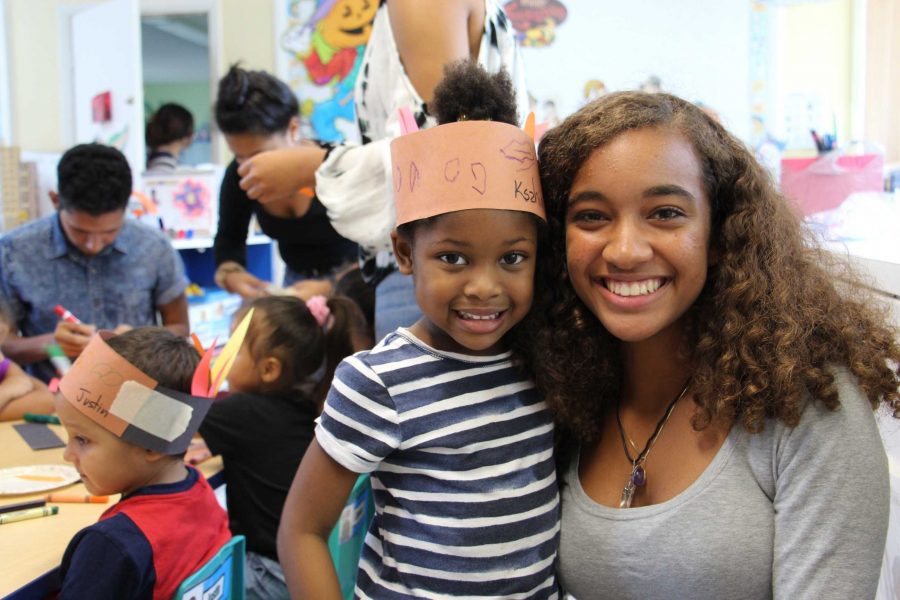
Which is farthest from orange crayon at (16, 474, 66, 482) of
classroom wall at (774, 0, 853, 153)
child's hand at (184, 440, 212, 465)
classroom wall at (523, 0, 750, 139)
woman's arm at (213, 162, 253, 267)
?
classroom wall at (774, 0, 853, 153)

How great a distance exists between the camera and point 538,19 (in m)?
4.73

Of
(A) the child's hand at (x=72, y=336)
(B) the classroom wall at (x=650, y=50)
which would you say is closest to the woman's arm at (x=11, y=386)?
(A) the child's hand at (x=72, y=336)

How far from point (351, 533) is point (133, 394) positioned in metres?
0.46

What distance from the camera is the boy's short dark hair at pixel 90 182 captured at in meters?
2.42

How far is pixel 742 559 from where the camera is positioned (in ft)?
3.03

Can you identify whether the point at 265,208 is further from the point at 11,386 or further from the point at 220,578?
the point at 220,578

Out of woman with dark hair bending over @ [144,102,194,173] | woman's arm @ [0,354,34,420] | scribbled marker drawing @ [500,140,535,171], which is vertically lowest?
woman's arm @ [0,354,34,420]

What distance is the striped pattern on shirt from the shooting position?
0.97 meters

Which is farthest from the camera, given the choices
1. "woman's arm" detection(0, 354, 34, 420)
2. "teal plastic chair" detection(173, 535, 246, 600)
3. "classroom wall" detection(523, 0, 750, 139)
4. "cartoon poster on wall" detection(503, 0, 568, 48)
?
"cartoon poster on wall" detection(503, 0, 568, 48)

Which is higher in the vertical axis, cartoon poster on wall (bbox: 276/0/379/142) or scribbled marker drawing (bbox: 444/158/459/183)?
cartoon poster on wall (bbox: 276/0/379/142)

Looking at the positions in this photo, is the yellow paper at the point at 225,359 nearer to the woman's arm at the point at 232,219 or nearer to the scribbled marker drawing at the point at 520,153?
the scribbled marker drawing at the point at 520,153

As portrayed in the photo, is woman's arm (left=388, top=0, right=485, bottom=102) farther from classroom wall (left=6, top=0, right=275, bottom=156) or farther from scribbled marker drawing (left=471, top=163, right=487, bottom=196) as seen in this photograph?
classroom wall (left=6, top=0, right=275, bottom=156)

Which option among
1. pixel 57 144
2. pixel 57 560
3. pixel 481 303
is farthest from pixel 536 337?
pixel 57 144

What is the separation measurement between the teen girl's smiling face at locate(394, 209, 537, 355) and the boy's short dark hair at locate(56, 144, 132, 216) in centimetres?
180
